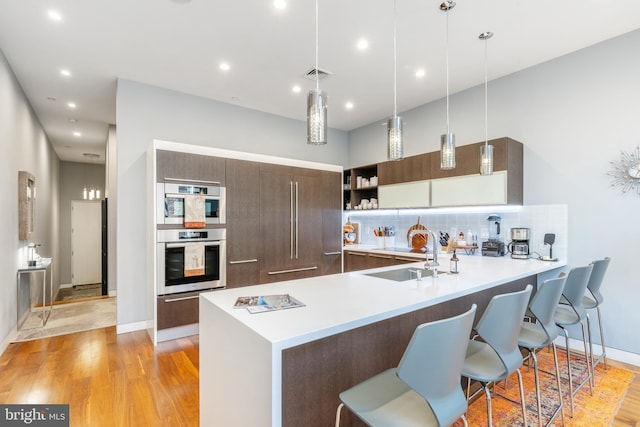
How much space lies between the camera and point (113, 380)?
2.67 metres

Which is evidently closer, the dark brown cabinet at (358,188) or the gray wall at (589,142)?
the gray wall at (589,142)

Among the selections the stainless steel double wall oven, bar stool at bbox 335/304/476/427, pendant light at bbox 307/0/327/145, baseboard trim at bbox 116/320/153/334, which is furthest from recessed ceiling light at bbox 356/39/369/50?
baseboard trim at bbox 116/320/153/334

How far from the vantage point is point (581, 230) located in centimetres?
323

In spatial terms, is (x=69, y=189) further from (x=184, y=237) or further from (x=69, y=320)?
(x=184, y=237)

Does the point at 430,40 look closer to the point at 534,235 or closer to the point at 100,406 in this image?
the point at 534,235

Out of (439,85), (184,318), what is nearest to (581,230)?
(439,85)

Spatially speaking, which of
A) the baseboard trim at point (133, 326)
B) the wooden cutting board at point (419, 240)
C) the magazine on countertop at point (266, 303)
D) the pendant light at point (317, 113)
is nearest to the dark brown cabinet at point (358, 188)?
the wooden cutting board at point (419, 240)

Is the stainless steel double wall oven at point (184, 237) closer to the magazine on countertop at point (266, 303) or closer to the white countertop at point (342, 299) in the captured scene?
the white countertop at point (342, 299)

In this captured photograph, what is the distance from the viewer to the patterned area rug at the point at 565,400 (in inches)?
83.7

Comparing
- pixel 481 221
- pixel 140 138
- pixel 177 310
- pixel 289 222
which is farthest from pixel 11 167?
pixel 481 221

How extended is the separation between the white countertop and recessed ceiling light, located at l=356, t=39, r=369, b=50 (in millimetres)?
2218

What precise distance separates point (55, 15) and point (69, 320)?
3686 mm

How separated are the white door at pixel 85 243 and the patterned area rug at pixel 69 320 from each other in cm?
352

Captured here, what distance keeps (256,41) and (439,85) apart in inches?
93.5
